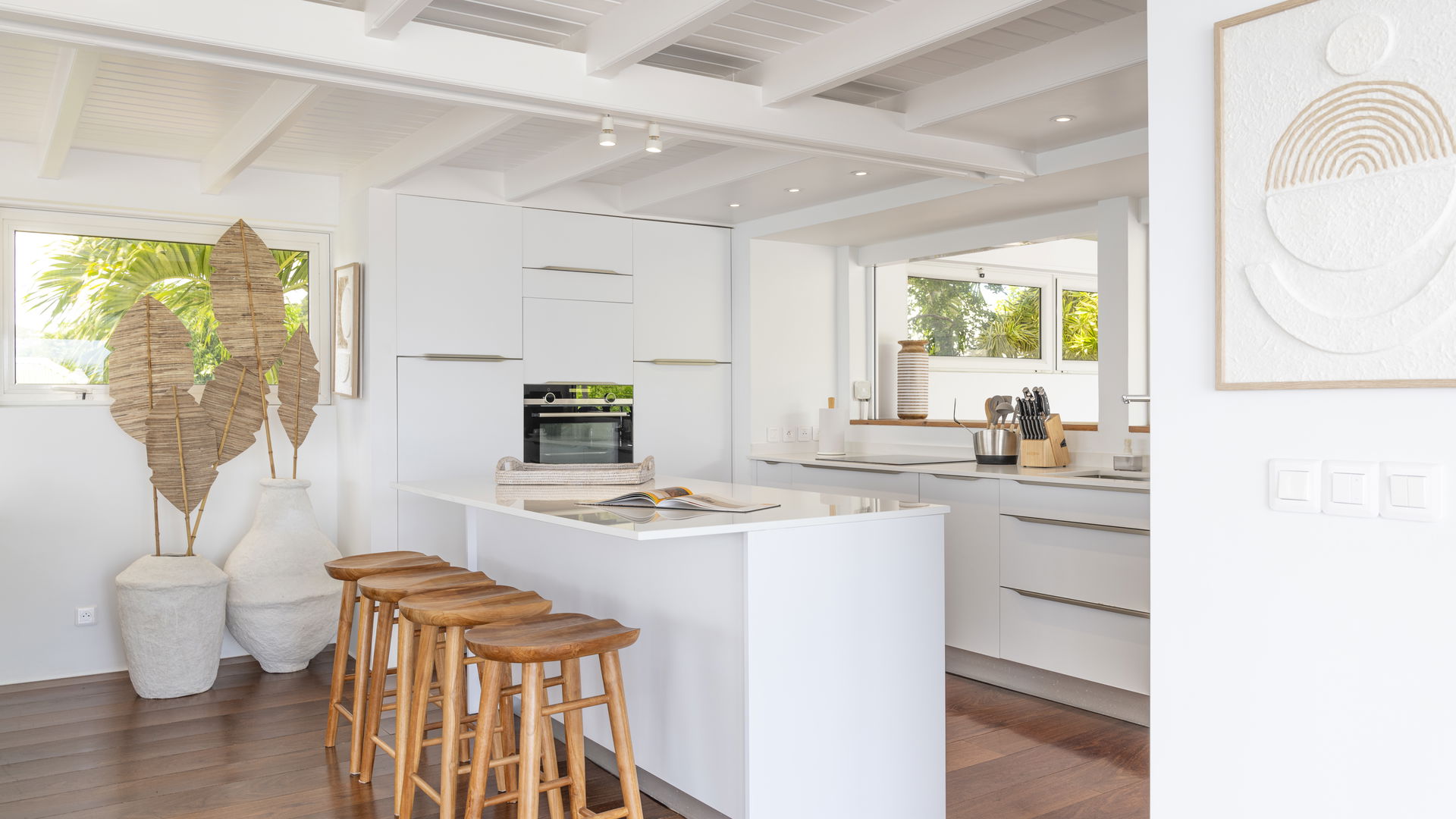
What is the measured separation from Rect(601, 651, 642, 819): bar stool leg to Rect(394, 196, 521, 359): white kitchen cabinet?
8.67 feet

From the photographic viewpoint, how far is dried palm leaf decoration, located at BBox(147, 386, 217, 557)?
4457 mm

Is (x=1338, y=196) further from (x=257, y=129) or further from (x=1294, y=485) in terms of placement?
(x=257, y=129)

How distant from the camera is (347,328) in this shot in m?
4.86

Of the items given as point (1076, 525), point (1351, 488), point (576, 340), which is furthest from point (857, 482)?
point (1351, 488)

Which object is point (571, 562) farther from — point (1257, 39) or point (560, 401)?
point (1257, 39)

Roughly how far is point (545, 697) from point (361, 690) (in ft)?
3.19

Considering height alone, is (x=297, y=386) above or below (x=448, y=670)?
above

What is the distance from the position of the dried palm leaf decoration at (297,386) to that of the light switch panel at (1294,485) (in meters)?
4.12

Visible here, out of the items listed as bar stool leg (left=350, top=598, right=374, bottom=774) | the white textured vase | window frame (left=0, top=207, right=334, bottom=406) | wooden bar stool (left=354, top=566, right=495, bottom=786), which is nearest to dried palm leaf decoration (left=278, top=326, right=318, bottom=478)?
the white textured vase

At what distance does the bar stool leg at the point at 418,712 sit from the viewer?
2.84m

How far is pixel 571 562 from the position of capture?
11.3 ft

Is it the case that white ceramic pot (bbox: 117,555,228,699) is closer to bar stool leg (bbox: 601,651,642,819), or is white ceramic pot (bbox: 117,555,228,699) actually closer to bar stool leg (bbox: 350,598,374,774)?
bar stool leg (bbox: 350,598,374,774)

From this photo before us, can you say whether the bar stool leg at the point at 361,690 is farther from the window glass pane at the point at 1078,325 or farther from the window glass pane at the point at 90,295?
the window glass pane at the point at 1078,325

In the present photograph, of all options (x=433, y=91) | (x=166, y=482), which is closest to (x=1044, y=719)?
(x=433, y=91)
